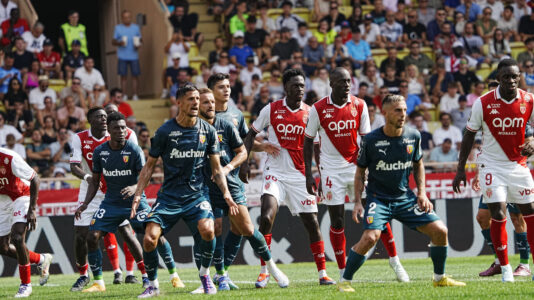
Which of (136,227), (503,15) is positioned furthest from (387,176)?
(503,15)

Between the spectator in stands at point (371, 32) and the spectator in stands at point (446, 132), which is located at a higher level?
the spectator in stands at point (371, 32)

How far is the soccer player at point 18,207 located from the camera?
38.8 feet

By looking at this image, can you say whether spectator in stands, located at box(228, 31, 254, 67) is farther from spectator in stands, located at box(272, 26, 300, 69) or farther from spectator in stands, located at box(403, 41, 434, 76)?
spectator in stands, located at box(403, 41, 434, 76)

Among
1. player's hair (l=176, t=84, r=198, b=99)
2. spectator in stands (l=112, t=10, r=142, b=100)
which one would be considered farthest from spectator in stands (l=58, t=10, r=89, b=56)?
player's hair (l=176, t=84, r=198, b=99)

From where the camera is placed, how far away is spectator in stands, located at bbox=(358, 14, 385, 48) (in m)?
25.6

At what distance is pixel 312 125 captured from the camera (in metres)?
11.8

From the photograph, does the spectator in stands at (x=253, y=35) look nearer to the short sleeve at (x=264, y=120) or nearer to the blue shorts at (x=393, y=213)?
the short sleeve at (x=264, y=120)

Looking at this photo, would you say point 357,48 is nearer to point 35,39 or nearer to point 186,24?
point 186,24

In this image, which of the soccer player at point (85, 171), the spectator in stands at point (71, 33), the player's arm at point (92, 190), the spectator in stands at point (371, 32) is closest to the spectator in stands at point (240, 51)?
the spectator in stands at point (371, 32)

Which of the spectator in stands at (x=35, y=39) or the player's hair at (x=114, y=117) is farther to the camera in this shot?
the spectator in stands at (x=35, y=39)

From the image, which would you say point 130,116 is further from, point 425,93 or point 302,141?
point 302,141

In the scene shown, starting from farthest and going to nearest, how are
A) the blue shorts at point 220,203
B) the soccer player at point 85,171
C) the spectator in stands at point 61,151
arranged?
1. the spectator in stands at point 61,151
2. the soccer player at point 85,171
3. the blue shorts at point 220,203

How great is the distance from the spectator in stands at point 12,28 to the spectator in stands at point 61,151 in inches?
145

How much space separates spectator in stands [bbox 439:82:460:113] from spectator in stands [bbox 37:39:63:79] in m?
9.82
